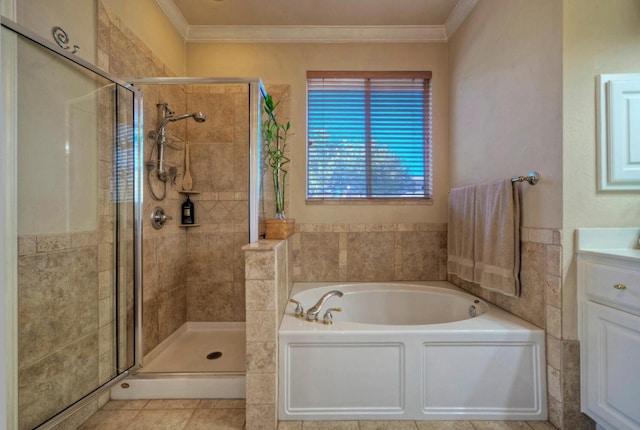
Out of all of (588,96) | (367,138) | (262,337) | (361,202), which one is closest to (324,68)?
→ (367,138)

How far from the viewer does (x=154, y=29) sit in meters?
2.06

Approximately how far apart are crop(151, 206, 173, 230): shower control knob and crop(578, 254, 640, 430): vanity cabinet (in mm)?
2494

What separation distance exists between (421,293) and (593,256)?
1110 mm

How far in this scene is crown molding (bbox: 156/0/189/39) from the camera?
2119mm

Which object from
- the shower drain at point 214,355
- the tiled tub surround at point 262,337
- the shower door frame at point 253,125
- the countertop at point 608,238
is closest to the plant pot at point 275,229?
the shower door frame at point 253,125

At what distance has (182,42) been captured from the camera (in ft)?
7.97

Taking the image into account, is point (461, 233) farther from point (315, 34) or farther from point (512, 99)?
point (315, 34)

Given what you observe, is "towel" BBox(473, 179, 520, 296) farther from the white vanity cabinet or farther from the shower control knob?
the shower control knob

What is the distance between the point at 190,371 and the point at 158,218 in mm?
1058

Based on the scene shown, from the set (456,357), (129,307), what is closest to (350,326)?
(456,357)

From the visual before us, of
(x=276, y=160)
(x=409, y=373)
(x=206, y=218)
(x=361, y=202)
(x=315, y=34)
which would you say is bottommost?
(x=409, y=373)

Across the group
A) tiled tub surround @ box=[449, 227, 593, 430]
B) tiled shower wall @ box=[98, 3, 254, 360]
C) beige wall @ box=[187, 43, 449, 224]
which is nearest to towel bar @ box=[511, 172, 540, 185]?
tiled tub surround @ box=[449, 227, 593, 430]

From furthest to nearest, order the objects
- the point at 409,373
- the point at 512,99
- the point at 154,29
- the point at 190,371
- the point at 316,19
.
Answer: the point at 316,19 → the point at 154,29 → the point at 190,371 → the point at 512,99 → the point at 409,373

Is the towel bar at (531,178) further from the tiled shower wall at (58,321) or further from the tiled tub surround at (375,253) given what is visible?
the tiled shower wall at (58,321)
